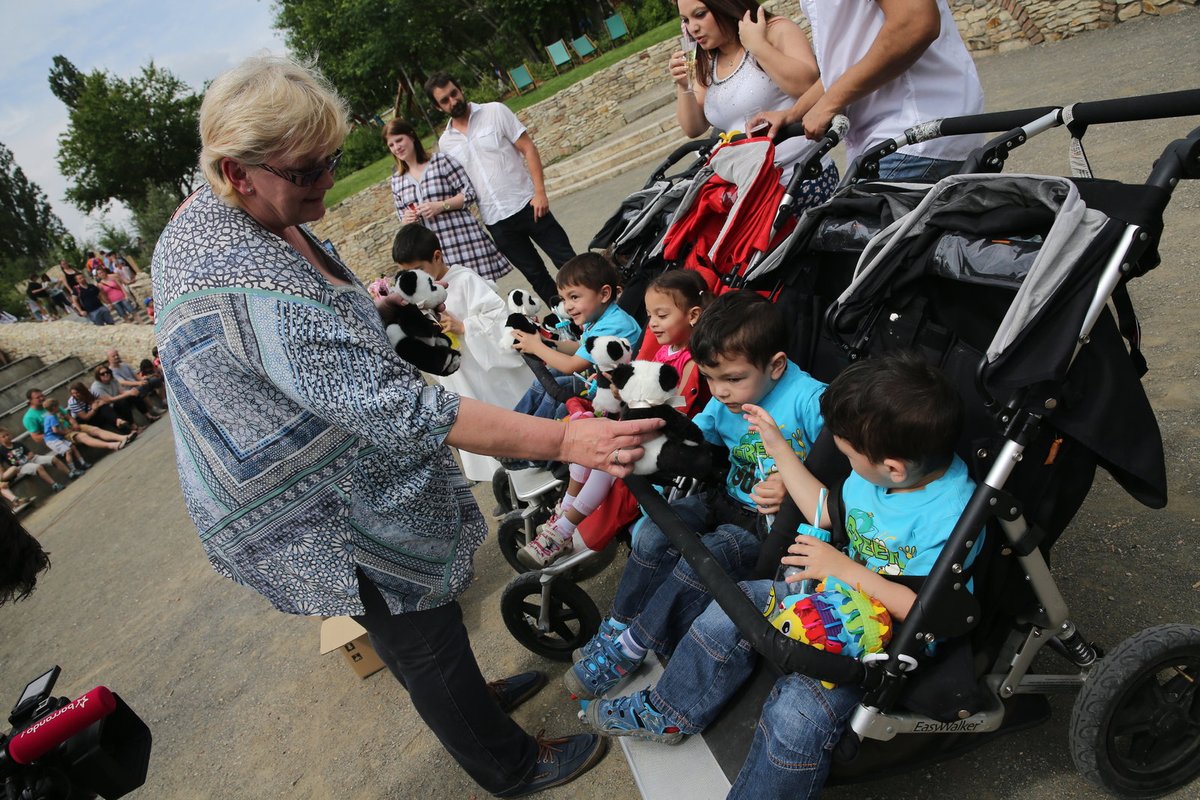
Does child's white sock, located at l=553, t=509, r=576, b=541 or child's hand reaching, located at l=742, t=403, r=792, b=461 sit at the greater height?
child's hand reaching, located at l=742, t=403, r=792, b=461

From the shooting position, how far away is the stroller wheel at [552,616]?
9.14 ft

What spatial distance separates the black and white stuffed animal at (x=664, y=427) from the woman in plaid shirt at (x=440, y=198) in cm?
339

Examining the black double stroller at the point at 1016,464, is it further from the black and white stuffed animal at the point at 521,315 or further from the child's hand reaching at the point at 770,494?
the black and white stuffed animal at the point at 521,315

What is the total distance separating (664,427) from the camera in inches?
74.2

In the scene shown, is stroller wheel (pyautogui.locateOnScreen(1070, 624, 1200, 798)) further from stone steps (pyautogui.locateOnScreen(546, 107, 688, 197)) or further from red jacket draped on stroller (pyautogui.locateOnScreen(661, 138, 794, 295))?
stone steps (pyautogui.locateOnScreen(546, 107, 688, 197))

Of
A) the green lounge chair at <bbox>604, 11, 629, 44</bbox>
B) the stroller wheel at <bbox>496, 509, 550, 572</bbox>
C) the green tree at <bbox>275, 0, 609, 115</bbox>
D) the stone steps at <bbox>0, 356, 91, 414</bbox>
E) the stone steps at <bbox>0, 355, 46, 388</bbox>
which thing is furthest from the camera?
the green tree at <bbox>275, 0, 609, 115</bbox>

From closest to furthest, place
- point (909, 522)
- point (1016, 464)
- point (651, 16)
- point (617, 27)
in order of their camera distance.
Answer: point (1016, 464), point (909, 522), point (651, 16), point (617, 27)

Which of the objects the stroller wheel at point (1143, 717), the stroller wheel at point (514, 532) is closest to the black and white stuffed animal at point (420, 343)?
the stroller wheel at point (514, 532)

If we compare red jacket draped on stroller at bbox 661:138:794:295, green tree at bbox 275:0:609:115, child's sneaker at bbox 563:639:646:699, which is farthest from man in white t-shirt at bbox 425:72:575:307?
green tree at bbox 275:0:609:115

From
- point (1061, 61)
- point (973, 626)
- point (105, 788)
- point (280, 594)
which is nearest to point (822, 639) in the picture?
point (973, 626)

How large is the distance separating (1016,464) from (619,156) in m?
12.3

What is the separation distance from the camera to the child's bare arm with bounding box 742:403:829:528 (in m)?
1.91

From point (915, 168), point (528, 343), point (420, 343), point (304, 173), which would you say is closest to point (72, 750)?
point (420, 343)

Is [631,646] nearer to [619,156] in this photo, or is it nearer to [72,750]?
[72,750]
